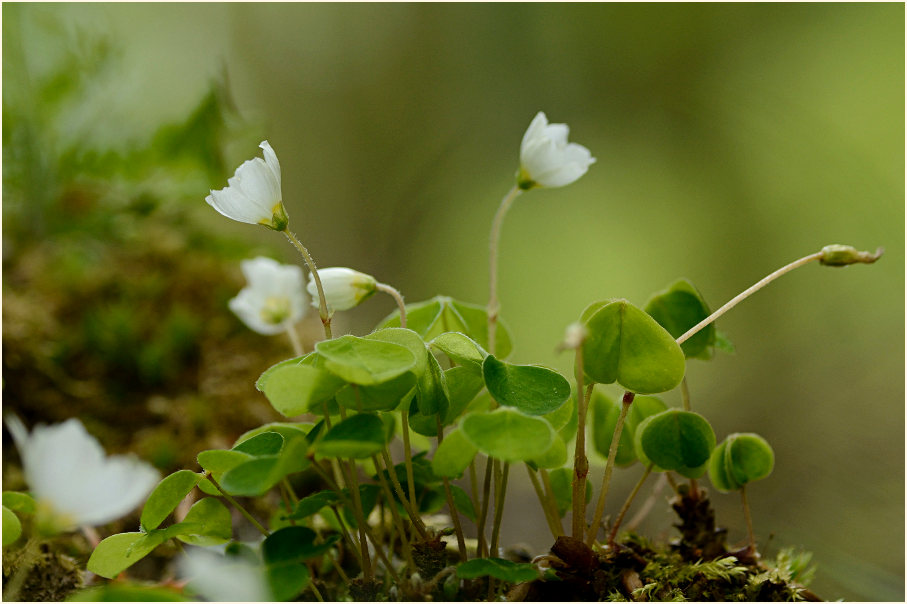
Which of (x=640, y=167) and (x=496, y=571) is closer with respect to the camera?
(x=496, y=571)

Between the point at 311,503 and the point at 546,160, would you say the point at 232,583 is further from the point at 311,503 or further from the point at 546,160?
the point at 546,160

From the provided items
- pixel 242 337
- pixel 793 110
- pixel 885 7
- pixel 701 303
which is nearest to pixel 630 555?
pixel 701 303

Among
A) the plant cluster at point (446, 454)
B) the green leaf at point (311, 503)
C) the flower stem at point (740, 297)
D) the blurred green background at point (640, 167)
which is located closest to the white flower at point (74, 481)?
the plant cluster at point (446, 454)

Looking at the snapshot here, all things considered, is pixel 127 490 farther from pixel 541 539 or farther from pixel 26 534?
pixel 541 539

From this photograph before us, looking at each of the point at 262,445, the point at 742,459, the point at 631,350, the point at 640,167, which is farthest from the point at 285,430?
the point at 640,167

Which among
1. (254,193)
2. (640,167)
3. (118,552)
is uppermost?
(640,167)

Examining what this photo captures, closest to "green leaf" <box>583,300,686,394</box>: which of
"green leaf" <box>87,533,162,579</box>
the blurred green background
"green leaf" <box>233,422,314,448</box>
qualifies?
"green leaf" <box>233,422,314,448</box>
